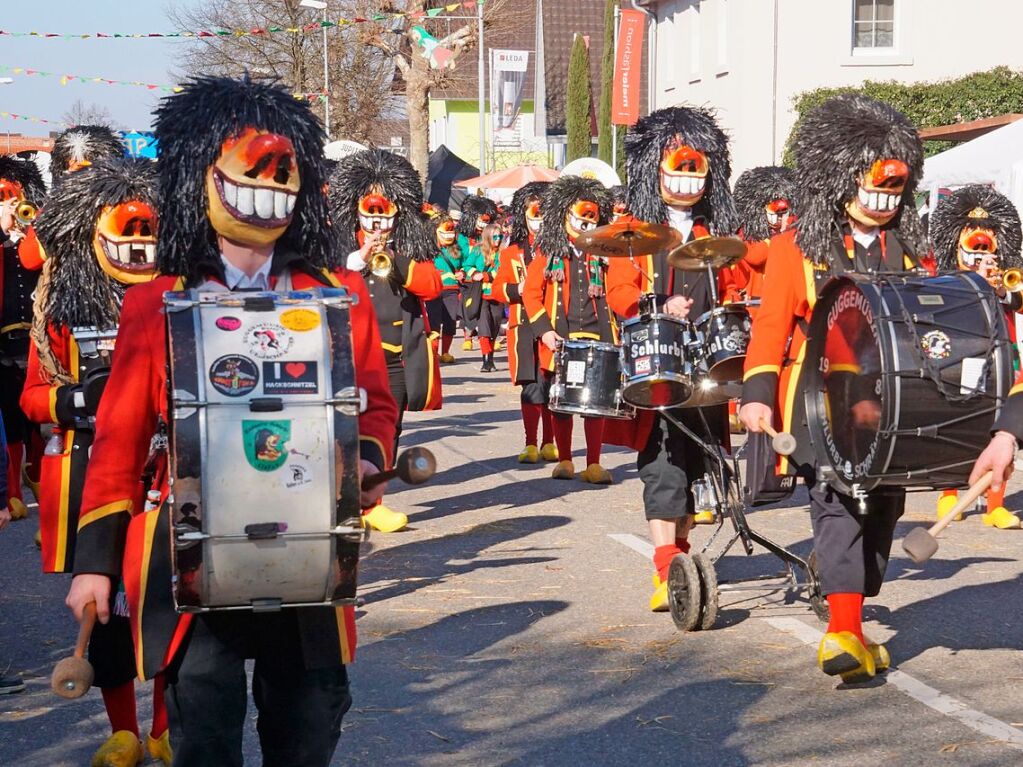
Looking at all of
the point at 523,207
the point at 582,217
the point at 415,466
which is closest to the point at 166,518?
the point at 415,466

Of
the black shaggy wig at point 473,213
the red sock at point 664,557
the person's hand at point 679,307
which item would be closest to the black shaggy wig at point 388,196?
the person's hand at point 679,307

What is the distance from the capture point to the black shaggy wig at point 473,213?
24.1 m

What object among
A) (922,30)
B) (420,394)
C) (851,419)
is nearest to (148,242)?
(851,419)

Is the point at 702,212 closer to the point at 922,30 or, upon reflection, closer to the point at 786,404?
the point at 786,404

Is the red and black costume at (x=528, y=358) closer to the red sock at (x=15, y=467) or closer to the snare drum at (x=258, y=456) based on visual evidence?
the red sock at (x=15, y=467)

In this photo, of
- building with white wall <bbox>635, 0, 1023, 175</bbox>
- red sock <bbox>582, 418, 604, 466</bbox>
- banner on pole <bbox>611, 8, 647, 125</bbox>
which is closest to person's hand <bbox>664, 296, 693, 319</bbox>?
red sock <bbox>582, 418, 604, 466</bbox>

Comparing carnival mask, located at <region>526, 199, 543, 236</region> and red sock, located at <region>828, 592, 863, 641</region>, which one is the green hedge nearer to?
carnival mask, located at <region>526, 199, 543, 236</region>

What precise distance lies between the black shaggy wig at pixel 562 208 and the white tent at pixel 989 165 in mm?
6043

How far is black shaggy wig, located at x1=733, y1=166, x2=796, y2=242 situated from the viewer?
1395 centimetres

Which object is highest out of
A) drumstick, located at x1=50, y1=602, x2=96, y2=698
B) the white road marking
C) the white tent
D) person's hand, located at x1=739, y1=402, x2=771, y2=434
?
the white tent

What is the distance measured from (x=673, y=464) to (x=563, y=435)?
4.05 m

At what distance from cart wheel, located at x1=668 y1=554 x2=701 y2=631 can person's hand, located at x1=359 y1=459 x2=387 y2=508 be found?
3055mm

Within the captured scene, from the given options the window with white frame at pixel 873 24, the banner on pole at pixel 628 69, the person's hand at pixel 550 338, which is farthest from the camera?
the banner on pole at pixel 628 69

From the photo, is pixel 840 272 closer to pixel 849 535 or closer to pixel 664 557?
pixel 849 535
